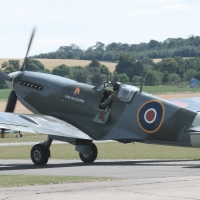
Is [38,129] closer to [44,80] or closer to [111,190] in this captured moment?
[44,80]

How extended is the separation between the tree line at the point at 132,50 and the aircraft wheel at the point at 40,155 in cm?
11181

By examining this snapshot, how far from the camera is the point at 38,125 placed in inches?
833

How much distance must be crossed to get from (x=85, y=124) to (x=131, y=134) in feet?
5.85

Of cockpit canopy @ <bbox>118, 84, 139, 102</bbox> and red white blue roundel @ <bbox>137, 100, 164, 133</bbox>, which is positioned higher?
cockpit canopy @ <bbox>118, 84, 139, 102</bbox>

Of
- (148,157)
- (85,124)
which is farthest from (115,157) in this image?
(85,124)

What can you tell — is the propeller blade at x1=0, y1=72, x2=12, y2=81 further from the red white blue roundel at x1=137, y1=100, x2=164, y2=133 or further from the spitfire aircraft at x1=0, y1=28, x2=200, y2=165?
the red white blue roundel at x1=137, y1=100, x2=164, y2=133

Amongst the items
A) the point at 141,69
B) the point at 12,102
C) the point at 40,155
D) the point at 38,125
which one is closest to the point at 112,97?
the point at 38,125

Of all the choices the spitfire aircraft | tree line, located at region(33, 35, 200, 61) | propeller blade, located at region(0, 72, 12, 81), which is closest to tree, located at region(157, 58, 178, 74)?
tree line, located at region(33, 35, 200, 61)

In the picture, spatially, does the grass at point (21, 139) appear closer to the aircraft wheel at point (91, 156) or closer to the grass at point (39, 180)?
the aircraft wheel at point (91, 156)

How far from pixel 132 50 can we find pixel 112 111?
163m

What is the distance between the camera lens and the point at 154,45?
196m

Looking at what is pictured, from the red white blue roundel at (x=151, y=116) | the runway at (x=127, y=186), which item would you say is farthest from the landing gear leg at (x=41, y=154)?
the red white blue roundel at (x=151, y=116)

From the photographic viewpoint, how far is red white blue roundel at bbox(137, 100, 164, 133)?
20516 mm

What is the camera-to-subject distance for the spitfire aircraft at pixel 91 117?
20.3 metres
